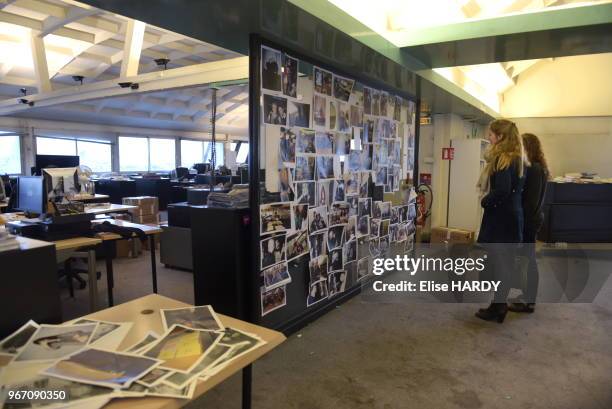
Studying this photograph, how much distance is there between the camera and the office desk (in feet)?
3.24

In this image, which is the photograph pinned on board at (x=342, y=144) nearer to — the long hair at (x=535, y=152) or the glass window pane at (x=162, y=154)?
the long hair at (x=535, y=152)

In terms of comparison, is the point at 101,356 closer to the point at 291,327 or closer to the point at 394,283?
the point at 291,327

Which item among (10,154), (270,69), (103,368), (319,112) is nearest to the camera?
(103,368)

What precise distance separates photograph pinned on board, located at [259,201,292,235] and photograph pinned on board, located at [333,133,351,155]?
2.52 feet

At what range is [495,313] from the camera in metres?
3.22

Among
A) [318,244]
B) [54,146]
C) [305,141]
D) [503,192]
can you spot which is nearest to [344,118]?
[305,141]

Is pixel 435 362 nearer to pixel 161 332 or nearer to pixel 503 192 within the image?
pixel 503 192

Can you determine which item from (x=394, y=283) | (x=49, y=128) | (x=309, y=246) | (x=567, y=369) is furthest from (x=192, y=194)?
(x=49, y=128)

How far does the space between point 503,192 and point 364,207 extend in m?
1.25

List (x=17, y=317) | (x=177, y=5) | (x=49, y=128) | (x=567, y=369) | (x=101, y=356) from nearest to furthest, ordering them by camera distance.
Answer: (x=101, y=356)
(x=17, y=317)
(x=177, y=5)
(x=567, y=369)
(x=49, y=128)

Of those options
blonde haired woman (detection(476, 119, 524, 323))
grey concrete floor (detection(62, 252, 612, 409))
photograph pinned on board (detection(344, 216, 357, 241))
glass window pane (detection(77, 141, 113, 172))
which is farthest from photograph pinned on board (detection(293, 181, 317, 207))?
glass window pane (detection(77, 141, 113, 172))

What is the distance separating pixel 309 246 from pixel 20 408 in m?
2.22

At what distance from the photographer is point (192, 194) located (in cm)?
412

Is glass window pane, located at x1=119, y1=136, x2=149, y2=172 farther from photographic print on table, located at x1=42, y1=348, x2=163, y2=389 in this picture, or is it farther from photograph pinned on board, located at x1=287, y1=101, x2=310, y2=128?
photographic print on table, located at x1=42, y1=348, x2=163, y2=389
